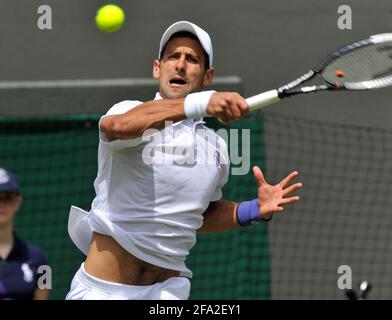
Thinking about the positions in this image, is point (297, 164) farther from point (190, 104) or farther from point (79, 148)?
point (190, 104)

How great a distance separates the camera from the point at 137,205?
4797mm

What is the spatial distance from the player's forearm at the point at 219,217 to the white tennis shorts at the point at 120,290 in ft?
1.43

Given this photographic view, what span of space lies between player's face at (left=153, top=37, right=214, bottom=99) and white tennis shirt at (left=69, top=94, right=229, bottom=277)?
0.74 ft

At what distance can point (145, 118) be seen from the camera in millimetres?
4539

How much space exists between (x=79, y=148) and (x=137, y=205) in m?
3.63

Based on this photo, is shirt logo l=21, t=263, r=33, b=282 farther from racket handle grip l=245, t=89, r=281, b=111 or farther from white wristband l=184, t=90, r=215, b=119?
racket handle grip l=245, t=89, r=281, b=111

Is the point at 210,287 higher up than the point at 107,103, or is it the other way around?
the point at 107,103

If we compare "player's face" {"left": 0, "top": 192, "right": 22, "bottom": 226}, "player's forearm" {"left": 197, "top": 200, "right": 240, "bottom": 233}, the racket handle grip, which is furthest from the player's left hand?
"player's face" {"left": 0, "top": 192, "right": 22, "bottom": 226}

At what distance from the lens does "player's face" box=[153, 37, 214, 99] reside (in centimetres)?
504

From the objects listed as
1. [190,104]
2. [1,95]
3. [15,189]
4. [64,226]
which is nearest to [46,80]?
[1,95]

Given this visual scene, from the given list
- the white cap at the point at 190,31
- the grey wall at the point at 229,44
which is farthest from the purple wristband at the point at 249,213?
the grey wall at the point at 229,44

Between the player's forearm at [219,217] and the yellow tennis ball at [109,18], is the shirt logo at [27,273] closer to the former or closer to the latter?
the player's forearm at [219,217]

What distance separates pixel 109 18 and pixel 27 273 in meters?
2.90

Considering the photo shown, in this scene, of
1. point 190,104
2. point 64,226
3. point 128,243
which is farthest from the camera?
point 64,226
